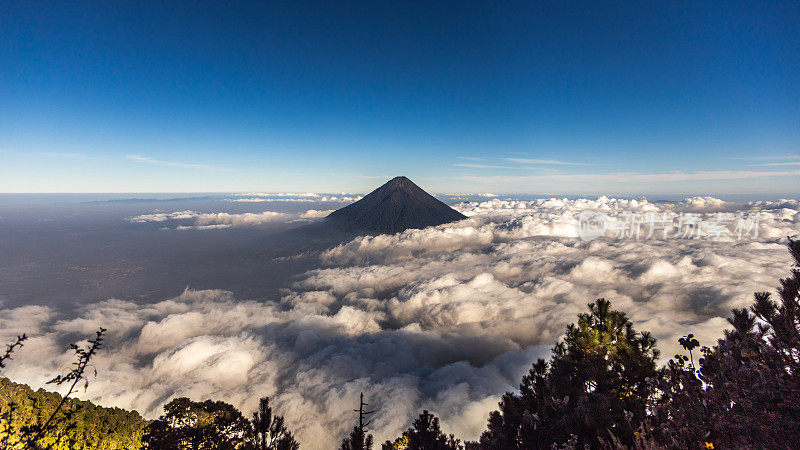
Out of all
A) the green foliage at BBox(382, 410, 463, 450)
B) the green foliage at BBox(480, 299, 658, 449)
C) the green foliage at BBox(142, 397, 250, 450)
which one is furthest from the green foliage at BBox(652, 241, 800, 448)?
the green foliage at BBox(142, 397, 250, 450)

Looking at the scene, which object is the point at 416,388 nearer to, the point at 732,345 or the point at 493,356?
the point at 493,356

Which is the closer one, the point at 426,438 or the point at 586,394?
the point at 586,394

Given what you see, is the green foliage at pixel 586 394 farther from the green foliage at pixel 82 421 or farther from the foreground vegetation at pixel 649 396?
the green foliage at pixel 82 421

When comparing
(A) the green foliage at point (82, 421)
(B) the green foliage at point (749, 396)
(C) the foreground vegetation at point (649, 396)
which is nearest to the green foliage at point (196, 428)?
(A) the green foliage at point (82, 421)

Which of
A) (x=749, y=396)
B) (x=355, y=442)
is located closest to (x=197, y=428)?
(x=355, y=442)

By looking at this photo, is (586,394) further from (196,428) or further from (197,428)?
(196,428)

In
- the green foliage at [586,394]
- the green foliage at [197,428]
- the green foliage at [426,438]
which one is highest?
the green foliage at [586,394]

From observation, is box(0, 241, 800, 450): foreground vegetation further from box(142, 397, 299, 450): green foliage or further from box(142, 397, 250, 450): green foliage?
box(142, 397, 250, 450): green foliage

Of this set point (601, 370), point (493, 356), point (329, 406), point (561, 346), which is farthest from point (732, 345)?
point (493, 356)
